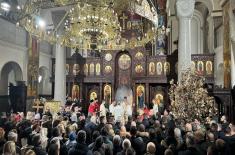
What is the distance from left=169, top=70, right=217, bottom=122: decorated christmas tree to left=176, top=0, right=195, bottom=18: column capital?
12.2 feet

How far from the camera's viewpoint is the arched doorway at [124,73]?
23.5 m

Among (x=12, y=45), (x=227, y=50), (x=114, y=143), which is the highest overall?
(x=12, y=45)

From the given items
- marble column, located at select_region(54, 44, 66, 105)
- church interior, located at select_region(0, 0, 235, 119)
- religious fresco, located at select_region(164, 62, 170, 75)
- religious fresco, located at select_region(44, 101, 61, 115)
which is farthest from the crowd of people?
religious fresco, located at select_region(164, 62, 170, 75)

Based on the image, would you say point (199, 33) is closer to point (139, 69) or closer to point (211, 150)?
point (139, 69)

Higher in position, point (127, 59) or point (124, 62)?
point (127, 59)

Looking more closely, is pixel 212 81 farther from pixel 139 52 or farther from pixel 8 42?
pixel 8 42

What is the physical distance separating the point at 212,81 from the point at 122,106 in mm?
7310

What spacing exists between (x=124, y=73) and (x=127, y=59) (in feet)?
3.41

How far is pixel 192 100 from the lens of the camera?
12.9 meters

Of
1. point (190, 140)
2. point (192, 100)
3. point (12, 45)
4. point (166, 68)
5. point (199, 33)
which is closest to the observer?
point (190, 140)

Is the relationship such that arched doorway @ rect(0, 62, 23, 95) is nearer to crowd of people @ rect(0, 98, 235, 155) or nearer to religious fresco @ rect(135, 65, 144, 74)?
religious fresco @ rect(135, 65, 144, 74)

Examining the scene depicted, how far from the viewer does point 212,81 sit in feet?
68.5

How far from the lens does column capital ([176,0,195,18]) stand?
621 inches

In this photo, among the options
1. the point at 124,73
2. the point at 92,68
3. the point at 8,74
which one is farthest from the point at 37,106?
the point at 124,73
